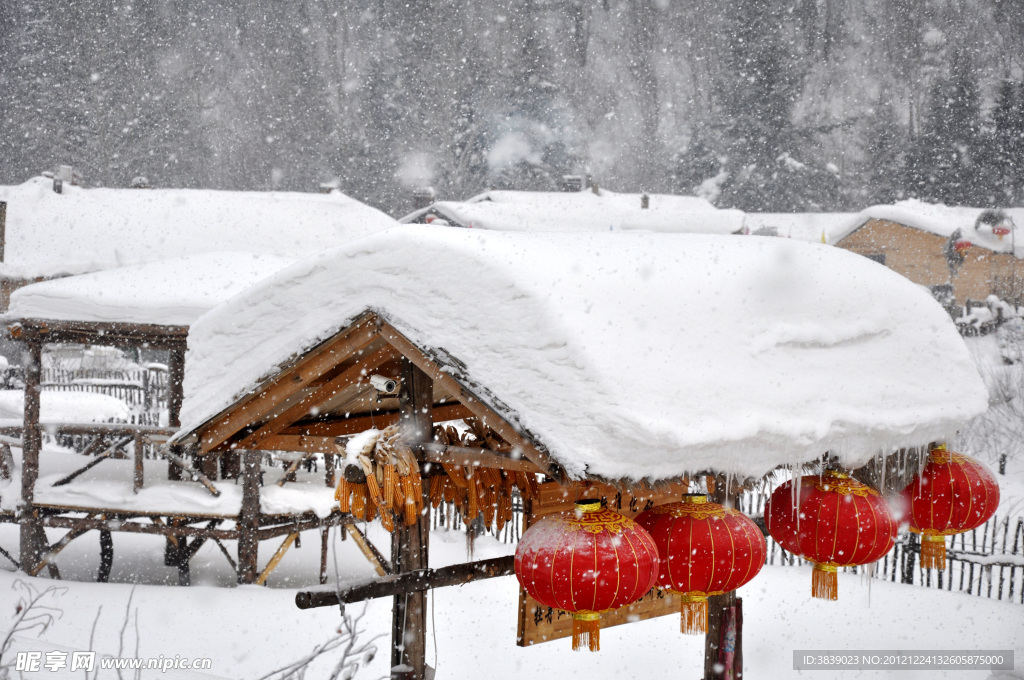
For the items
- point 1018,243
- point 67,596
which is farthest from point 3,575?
point 1018,243

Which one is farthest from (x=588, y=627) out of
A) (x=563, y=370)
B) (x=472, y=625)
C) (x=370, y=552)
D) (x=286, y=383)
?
(x=370, y=552)

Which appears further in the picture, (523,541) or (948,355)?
(948,355)

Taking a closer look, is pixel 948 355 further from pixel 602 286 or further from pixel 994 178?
pixel 994 178

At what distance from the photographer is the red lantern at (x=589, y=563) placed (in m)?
3.02

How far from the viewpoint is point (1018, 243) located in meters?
32.8

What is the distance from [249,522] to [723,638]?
5925 mm

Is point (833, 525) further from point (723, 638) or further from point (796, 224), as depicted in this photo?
point (796, 224)

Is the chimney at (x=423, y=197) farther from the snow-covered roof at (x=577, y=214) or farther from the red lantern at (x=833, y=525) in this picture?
the red lantern at (x=833, y=525)

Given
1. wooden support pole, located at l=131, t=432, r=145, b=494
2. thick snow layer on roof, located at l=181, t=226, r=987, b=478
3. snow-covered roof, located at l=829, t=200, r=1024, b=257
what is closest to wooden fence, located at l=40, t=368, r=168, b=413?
wooden support pole, located at l=131, t=432, r=145, b=494

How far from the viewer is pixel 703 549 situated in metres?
3.47

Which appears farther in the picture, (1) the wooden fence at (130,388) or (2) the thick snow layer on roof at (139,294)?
(1) the wooden fence at (130,388)

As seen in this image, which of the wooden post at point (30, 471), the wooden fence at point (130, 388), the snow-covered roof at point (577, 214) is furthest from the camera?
the snow-covered roof at point (577, 214)

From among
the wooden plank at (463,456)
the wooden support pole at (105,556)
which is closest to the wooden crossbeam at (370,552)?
the wooden support pole at (105,556)

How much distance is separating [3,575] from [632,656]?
751 centimetres
